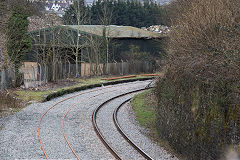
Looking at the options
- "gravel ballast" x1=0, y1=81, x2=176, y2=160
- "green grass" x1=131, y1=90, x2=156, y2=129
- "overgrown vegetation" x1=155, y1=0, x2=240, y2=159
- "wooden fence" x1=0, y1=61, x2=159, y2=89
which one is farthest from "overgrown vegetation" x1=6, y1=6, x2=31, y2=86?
"overgrown vegetation" x1=155, y1=0, x2=240, y2=159

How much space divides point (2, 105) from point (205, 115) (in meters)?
12.0

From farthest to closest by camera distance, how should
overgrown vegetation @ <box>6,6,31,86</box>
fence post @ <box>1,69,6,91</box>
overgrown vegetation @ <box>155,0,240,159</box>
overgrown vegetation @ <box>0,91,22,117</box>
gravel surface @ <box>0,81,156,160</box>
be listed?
overgrown vegetation @ <box>6,6,31,86</box> → fence post @ <box>1,69,6,91</box> → overgrown vegetation @ <box>0,91,22,117</box> → gravel surface @ <box>0,81,156,160</box> → overgrown vegetation @ <box>155,0,240,159</box>

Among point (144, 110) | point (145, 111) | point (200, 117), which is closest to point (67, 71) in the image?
point (144, 110)

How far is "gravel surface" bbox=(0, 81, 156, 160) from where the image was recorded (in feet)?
33.9

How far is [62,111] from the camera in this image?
17.1 metres

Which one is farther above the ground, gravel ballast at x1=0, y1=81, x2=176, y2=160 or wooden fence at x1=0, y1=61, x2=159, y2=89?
wooden fence at x1=0, y1=61, x2=159, y2=89

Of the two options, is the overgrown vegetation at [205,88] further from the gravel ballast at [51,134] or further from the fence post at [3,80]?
the fence post at [3,80]

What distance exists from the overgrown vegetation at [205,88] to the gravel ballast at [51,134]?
8.87ft

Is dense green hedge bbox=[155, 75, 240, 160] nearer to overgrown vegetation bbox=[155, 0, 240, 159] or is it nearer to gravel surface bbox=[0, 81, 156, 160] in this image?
overgrown vegetation bbox=[155, 0, 240, 159]

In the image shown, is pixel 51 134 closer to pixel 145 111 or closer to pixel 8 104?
pixel 8 104

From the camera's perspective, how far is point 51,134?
12.5m

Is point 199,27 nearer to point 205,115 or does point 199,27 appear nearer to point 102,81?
point 205,115

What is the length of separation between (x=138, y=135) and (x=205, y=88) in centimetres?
449

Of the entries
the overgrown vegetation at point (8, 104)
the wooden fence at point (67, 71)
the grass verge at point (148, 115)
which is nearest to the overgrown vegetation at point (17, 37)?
the wooden fence at point (67, 71)
